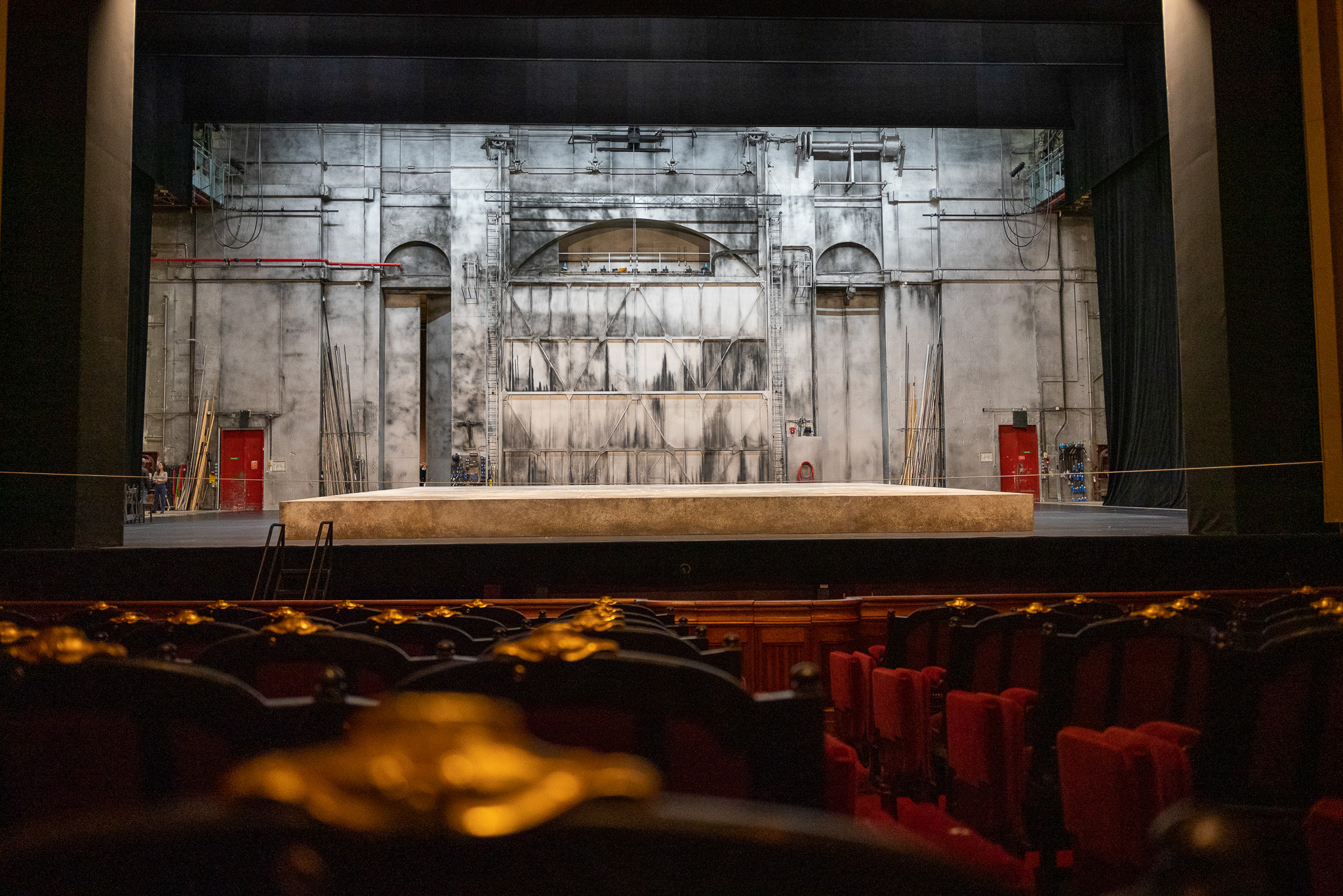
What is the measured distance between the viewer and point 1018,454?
2033cm

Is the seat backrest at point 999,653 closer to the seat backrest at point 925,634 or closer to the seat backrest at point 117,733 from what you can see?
the seat backrest at point 925,634

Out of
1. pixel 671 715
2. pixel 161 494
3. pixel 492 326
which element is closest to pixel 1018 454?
pixel 492 326

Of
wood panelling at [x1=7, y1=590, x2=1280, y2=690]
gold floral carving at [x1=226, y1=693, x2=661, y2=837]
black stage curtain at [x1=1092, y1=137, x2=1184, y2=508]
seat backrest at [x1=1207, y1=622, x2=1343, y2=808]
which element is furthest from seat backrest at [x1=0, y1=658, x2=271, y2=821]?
black stage curtain at [x1=1092, y1=137, x2=1184, y2=508]

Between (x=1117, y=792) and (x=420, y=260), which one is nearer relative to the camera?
(x=1117, y=792)

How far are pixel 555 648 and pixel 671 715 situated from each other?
0.16 meters

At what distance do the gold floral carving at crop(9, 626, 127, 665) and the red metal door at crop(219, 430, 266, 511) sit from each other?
2007cm

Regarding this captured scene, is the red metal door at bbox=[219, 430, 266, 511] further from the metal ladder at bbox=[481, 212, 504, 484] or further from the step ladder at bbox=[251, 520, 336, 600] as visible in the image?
the step ladder at bbox=[251, 520, 336, 600]

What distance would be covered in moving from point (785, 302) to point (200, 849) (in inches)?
788

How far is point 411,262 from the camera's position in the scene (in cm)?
2039

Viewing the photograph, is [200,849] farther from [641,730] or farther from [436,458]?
[436,458]

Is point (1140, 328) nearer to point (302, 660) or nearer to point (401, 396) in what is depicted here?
point (401, 396)

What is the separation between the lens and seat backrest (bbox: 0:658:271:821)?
3.28 feet

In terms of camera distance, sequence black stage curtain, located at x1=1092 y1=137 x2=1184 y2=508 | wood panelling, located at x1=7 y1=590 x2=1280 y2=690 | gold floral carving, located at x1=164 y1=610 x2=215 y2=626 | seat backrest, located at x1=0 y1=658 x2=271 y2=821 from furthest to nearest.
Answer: black stage curtain, located at x1=1092 y1=137 x2=1184 y2=508
wood panelling, located at x1=7 y1=590 x2=1280 y2=690
gold floral carving, located at x1=164 y1=610 x2=215 y2=626
seat backrest, located at x1=0 y1=658 x2=271 y2=821

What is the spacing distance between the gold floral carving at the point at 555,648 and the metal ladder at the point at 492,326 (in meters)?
18.8
